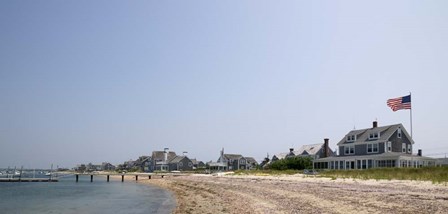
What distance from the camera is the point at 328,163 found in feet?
231

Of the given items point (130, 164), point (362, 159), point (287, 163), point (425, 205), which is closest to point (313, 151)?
point (287, 163)

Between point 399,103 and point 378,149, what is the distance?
45.1ft

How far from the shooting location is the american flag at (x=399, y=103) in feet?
157

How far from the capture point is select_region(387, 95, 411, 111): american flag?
48.0m

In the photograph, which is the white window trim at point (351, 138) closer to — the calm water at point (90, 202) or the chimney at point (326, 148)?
the chimney at point (326, 148)

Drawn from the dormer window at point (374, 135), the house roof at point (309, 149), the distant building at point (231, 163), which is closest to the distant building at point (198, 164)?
the distant building at point (231, 163)

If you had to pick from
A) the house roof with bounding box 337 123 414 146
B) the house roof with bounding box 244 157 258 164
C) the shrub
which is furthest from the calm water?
the house roof with bounding box 244 157 258 164

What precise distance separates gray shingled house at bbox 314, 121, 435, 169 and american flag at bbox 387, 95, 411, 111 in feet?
30.7

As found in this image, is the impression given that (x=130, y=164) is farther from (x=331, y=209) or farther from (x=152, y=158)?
(x=331, y=209)

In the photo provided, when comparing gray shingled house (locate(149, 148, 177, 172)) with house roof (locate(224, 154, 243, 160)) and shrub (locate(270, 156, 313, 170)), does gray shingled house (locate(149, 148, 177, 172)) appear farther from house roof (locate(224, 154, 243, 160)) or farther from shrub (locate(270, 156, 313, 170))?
shrub (locate(270, 156, 313, 170))

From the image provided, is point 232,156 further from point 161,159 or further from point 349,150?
point 349,150

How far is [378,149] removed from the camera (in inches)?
2378

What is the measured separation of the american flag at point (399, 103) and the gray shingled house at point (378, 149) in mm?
9359

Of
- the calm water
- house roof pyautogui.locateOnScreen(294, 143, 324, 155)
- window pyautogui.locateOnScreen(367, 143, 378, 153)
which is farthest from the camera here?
house roof pyautogui.locateOnScreen(294, 143, 324, 155)
